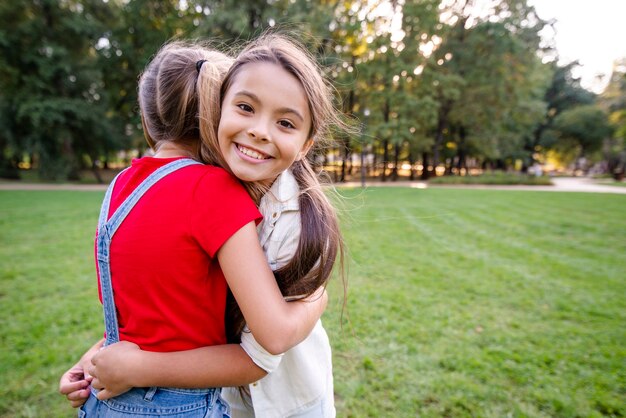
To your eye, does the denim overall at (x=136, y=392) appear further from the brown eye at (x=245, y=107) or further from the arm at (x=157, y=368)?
the brown eye at (x=245, y=107)

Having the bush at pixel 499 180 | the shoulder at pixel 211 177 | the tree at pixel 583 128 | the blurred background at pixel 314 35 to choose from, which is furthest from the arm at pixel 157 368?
the tree at pixel 583 128

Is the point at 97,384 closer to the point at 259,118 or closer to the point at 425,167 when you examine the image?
the point at 259,118

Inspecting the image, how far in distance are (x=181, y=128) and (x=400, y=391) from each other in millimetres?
2581

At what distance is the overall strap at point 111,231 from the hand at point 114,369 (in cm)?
7

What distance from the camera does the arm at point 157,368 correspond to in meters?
0.87

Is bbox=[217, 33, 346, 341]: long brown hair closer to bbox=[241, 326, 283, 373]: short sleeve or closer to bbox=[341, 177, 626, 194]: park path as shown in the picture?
bbox=[241, 326, 283, 373]: short sleeve

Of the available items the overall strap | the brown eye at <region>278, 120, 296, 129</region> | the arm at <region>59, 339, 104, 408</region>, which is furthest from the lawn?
the arm at <region>59, 339, 104, 408</region>

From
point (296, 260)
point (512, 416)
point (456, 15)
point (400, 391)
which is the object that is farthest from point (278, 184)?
point (456, 15)

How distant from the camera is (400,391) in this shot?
271 cm

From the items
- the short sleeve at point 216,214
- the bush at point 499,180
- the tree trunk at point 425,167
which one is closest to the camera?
the short sleeve at point 216,214

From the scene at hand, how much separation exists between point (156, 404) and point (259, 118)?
32.1 inches

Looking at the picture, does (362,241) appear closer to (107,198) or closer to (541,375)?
(541,375)

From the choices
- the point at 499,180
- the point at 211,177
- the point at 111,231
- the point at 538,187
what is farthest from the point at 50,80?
the point at 538,187

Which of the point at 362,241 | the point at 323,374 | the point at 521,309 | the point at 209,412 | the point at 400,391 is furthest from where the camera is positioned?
the point at 362,241
